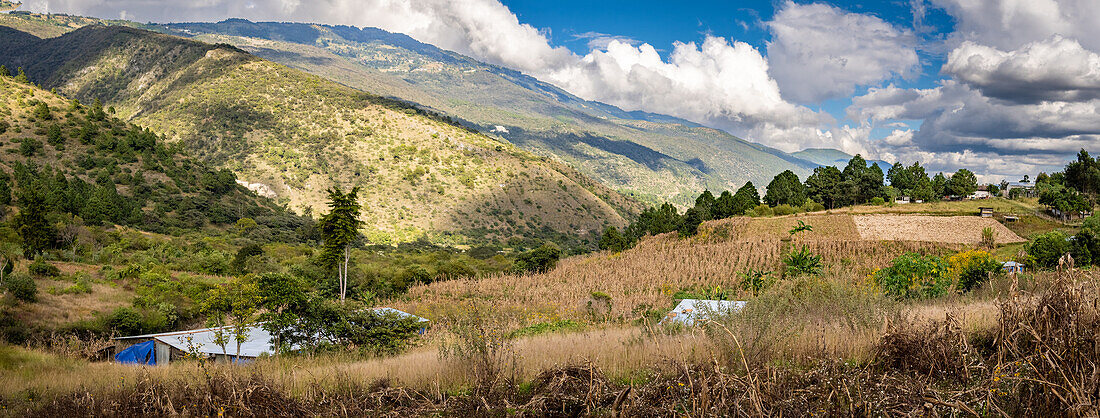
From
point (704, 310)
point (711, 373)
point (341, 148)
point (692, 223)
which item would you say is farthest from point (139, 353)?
point (341, 148)

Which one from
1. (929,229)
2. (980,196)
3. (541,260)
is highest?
(980,196)

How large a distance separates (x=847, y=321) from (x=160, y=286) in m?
29.6

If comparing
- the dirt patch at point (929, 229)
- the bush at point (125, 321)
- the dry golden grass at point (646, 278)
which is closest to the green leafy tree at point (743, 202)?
the dirt patch at point (929, 229)

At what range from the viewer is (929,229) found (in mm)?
33156

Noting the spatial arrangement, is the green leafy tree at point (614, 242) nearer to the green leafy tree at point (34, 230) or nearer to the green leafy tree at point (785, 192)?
the green leafy tree at point (785, 192)

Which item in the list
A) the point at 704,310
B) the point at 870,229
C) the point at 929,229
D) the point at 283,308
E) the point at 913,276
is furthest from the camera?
the point at 870,229

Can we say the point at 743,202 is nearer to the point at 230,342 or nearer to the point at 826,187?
the point at 826,187

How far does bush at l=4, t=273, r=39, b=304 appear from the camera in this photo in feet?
67.7

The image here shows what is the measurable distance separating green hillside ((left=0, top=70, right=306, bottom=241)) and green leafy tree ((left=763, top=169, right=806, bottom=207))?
52195mm

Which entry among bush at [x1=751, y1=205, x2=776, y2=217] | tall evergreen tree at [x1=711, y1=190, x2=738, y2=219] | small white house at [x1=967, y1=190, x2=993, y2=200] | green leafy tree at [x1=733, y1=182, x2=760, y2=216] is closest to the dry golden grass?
bush at [x1=751, y1=205, x2=776, y2=217]

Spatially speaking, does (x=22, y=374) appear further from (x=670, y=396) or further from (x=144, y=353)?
(x=670, y=396)

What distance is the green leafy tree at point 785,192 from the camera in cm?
5694

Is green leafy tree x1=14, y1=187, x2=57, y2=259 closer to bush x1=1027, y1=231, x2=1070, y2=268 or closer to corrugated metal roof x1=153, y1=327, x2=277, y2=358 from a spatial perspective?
corrugated metal roof x1=153, y1=327, x2=277, y2=358

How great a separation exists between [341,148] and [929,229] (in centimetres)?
8551
